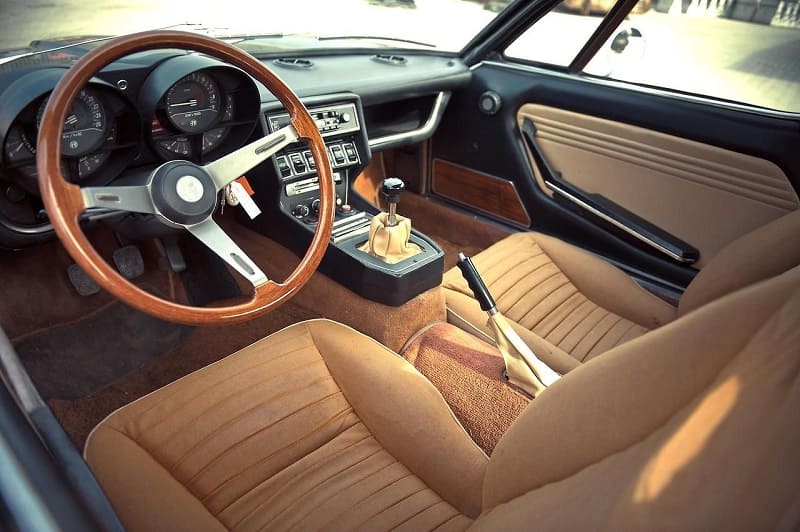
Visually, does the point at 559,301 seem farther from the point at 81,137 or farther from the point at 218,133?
the point at 81,137

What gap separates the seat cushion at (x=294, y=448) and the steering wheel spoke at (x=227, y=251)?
281mm

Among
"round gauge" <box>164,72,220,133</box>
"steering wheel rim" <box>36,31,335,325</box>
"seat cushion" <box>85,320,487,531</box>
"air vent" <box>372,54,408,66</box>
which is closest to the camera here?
"steering wheel rim" <box>36,31,335,325</box>

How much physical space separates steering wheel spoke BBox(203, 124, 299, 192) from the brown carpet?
0.67m

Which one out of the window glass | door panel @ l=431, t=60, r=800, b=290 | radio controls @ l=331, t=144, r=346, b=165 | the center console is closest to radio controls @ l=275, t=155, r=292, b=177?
the center console

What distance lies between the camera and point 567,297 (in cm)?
195

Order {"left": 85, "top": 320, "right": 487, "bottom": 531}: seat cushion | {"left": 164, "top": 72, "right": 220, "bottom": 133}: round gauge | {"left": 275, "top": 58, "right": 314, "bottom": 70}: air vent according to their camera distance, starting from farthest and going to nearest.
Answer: {"left": 275, "top": 58, "right": 314, "bottom": 70}: air vent < {"left": 164, "top": 72, "right": 220, "bottom": 133}: round gauge < {"left": 85, "top": 320, "right": 487, "bottom": 531}: seat cushion

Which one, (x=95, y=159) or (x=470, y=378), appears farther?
(x=470, y=378)

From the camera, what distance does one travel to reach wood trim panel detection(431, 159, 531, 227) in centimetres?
262

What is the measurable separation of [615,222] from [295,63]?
131 centimetres

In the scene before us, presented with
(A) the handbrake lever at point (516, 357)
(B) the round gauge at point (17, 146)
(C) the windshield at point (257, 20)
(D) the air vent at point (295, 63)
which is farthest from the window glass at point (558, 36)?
(B) the round gauge at point (17, 146)

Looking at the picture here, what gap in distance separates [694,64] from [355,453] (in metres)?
1.81

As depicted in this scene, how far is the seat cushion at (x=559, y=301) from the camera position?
1.77m

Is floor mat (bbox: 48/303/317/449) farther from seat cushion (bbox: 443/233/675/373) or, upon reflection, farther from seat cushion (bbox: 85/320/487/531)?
seat cushion (bbox: 443/233/675/373)

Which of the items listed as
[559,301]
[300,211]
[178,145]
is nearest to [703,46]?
[559,301]
